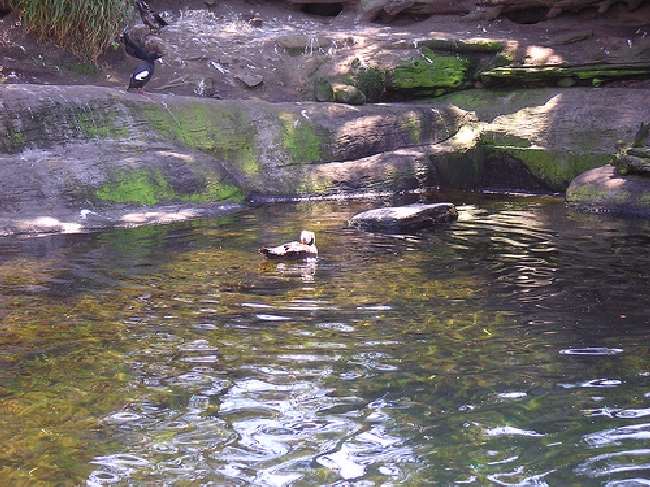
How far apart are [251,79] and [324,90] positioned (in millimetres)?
1294

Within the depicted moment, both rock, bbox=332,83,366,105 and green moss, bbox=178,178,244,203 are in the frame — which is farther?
rock, bbox=332,83,366,105

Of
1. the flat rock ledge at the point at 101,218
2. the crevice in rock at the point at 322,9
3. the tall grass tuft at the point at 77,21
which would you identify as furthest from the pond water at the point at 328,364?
the crevice in rock at the point at 322,9

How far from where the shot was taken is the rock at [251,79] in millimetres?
14508

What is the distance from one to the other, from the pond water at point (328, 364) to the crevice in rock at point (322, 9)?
9.86 meters

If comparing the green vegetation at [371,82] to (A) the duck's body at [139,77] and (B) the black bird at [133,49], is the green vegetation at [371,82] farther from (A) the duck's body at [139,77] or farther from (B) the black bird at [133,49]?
(A) the duck's body at [139,77]

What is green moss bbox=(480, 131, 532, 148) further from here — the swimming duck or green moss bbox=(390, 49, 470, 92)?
the swimming duck

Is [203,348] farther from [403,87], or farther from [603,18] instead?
[603,18]

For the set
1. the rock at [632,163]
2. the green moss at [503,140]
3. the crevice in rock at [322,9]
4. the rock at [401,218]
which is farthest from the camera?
the crevice in rock at [322,9]

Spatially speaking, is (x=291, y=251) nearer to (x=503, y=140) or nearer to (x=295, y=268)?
(x=295, y=268)

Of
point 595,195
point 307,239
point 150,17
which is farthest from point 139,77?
point 595,195

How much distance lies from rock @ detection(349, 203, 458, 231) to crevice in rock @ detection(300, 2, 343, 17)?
28.8 ft

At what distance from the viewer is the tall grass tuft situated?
43.8 feet

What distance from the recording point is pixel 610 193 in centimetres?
1131

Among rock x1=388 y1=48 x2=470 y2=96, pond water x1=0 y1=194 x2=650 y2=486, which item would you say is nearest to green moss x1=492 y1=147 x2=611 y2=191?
rock x1=388 y1=48 x2=470 y2=96
